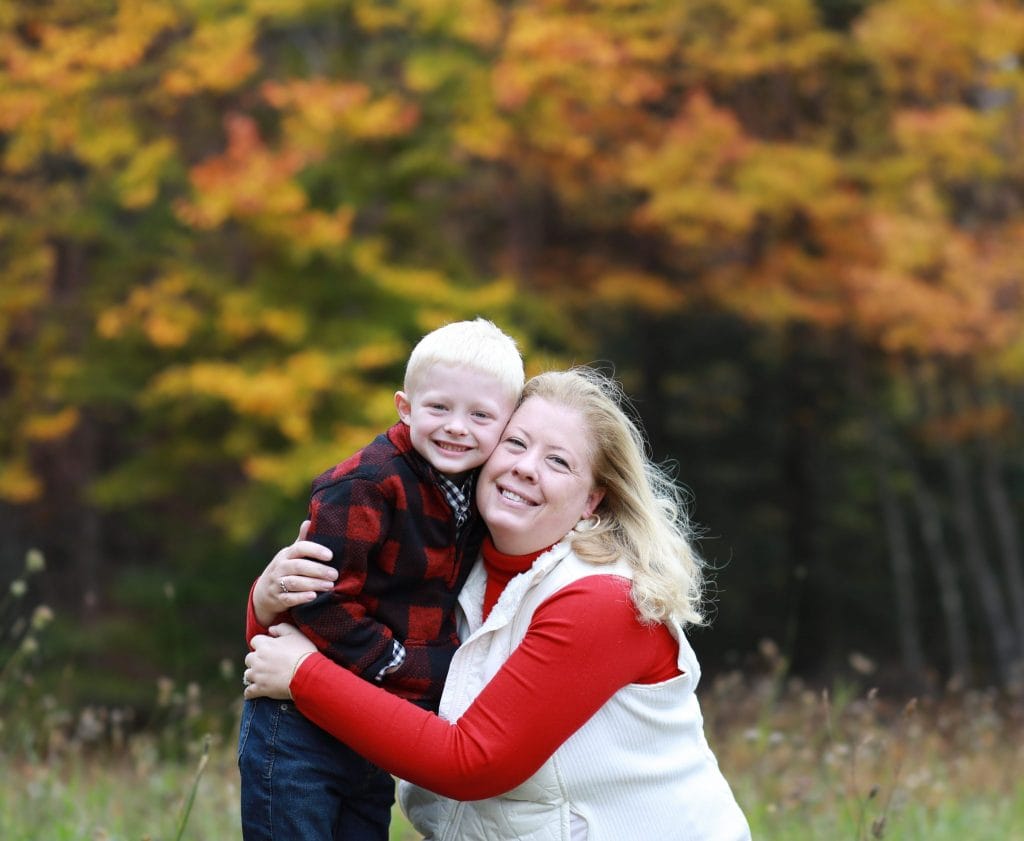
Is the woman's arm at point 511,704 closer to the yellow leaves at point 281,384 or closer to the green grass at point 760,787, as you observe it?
the green grass at point 760,787

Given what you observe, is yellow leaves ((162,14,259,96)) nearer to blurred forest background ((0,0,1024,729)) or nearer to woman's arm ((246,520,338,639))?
blurred forest background ((0,0,1024,729))

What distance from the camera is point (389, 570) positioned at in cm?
244

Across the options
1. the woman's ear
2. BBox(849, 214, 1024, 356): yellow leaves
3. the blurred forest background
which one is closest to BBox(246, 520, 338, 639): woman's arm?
the woman's ear

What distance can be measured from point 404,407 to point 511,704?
26.5 inches

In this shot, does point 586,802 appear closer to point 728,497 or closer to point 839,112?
point 839,112

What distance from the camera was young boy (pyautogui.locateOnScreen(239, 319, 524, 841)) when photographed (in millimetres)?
2377

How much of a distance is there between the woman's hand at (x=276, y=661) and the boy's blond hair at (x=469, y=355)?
541 mm

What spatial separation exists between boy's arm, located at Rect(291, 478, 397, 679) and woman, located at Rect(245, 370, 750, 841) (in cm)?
5

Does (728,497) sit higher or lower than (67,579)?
lower

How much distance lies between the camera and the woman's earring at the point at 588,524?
2475mm

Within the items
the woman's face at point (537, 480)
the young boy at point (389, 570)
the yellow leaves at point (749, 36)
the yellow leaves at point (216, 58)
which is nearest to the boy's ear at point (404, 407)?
the young boy at point (389, 570)

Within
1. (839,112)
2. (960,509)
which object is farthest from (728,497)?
(839,112)

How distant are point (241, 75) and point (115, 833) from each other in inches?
303

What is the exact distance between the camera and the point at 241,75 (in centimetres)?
998
